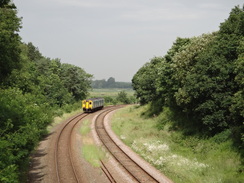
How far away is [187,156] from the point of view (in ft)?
72.0

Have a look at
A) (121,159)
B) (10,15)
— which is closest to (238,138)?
(121,159)

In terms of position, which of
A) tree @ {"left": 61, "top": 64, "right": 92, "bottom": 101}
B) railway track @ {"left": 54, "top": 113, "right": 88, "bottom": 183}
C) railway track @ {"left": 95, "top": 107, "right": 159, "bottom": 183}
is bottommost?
railway track @ {"left": 95, "top": 107, "right": 159, "bottom": 183}

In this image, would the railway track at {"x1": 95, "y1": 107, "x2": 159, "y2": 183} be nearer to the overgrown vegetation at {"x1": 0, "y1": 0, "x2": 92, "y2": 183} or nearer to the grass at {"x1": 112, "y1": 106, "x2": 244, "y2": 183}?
the grass at {"x1": 112, "y1": 106, "x2": 244, "y2": 183}

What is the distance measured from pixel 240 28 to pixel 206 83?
604 centimetres

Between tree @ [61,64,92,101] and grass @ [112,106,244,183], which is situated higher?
tree @ [61,64,92,101]

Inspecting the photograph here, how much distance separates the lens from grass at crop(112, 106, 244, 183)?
17.3 metres

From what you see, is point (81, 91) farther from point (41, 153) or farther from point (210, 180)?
point (210, 180)

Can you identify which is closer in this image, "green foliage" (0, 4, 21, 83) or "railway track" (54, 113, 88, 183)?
"railway track" (54, 113, 88, 183)

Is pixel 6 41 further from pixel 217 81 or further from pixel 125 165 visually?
pixel 217 81

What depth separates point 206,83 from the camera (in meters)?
23.2

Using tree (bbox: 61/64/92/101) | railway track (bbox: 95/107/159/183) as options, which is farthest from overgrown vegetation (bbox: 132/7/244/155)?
tree (bbox: 61/64/92/101)

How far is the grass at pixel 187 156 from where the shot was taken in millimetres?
17312

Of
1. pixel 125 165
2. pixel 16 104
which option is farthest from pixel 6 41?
pixel 125 165

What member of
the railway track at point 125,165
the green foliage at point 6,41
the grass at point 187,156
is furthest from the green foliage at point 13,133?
the grass at point 187,156
